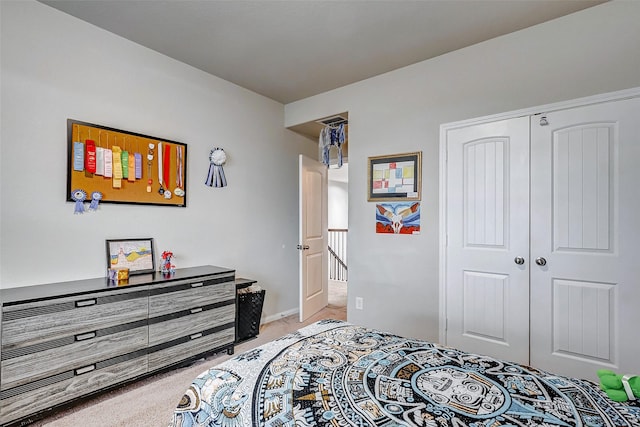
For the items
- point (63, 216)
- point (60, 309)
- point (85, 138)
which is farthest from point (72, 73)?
point (60, 309)

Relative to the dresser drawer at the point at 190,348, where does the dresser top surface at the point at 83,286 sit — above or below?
above

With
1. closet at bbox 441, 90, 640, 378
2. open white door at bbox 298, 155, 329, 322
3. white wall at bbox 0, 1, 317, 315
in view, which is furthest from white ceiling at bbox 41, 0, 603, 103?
open white door at bbox 298, 155, 329, 322

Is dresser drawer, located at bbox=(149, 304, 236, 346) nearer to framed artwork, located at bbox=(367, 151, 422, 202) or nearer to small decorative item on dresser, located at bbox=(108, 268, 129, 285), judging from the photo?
small decorative item on dresser, located at bbox=(108, 268, 129, 285)

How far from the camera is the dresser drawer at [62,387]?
1.78 meters

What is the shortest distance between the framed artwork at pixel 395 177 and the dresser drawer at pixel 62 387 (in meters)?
2.41

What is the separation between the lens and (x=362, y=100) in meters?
3.43

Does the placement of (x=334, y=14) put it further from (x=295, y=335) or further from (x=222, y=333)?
(x=222, y=333)

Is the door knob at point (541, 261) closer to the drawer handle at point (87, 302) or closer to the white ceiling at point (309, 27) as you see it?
the white ceiling at point (309, 27)

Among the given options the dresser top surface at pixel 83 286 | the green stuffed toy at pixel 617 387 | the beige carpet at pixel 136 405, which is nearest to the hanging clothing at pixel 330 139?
the dresser top surface at pixel 83 286

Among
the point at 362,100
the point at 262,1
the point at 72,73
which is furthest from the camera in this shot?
the point at 362,100

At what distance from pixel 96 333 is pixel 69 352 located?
0.52 ft

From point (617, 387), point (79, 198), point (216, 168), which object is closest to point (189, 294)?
point (79, 198)

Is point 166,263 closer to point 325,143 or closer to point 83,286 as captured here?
point 83,286

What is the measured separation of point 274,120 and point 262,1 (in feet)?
6.21
